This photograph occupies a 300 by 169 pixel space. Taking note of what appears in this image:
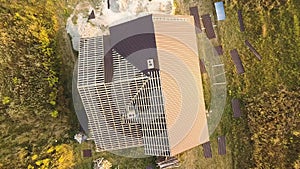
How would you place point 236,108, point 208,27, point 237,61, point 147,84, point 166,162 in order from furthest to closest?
point 208,27 < point 237,61 < point 236,108 < point 166,162 < point 147,84

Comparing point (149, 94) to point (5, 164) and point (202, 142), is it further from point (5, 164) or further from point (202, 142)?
point (5, 164)

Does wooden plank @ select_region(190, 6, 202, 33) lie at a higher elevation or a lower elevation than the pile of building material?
higher

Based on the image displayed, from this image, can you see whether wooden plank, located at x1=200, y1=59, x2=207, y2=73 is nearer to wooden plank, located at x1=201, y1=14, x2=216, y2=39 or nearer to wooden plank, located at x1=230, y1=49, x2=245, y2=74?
wooden plank, located at x1=201, y1=14, x2=216, y2=39

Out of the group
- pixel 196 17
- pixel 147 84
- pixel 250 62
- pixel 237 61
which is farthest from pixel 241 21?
pixel 147 84

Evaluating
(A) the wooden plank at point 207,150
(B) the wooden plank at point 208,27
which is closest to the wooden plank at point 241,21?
(B) the wooden plank at point 208,27

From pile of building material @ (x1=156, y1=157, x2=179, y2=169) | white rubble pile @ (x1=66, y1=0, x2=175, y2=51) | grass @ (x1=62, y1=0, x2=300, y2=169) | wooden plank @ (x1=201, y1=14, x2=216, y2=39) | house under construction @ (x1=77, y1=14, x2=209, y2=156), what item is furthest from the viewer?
wooden plank @ (x1=201, y1=14, x2=216, y2=39)

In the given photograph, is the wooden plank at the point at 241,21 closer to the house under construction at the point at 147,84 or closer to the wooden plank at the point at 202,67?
the wooden plank at the point at 202,67

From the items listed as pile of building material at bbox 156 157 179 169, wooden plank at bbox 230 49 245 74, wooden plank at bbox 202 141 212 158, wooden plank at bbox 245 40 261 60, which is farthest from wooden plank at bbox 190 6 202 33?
pile of building material at bbox 156 157 179 169

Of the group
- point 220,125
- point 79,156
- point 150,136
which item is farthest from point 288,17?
point 79,156

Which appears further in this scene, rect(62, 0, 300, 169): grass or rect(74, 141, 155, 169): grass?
rect(74, 141, 155, 169): grass

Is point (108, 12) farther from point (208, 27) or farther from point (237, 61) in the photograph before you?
point (237, 61)
